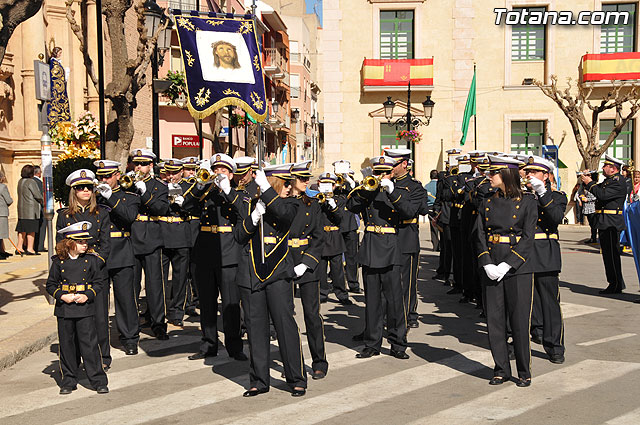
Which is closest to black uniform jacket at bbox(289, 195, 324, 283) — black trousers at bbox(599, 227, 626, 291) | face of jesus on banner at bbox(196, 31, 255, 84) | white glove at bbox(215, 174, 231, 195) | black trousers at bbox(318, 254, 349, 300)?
white glove at bbox(215, 174, 231, 195)

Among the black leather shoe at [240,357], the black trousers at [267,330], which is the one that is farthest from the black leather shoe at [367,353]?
the black trousers at [267,330]

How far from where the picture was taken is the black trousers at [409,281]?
28.9 feet

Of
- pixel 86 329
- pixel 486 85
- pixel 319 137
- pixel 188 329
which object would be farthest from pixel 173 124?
pixel 319 137

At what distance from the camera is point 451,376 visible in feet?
24.7

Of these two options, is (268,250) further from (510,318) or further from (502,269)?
(510,318)

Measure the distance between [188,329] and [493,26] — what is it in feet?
80.3

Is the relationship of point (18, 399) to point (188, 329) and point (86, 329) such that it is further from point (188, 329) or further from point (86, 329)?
point (188, 329)

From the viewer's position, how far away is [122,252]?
8.54 m

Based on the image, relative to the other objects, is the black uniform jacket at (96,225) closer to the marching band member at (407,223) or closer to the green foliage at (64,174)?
the marching band member at (407,223)

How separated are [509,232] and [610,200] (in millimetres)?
6206

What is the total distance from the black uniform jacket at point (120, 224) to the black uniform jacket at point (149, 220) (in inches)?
21.9

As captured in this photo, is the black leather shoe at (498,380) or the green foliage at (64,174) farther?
the green foliage at (64,174)

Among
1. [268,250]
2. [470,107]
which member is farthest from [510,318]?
[470,107]

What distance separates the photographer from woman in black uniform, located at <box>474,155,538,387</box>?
23.4ft
